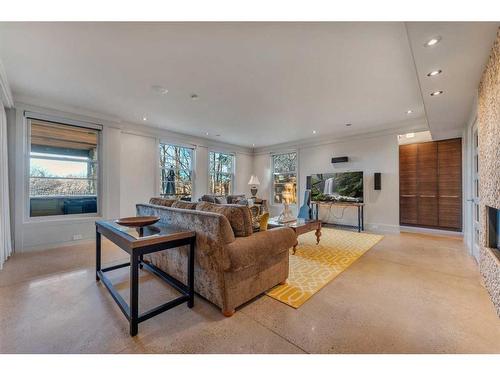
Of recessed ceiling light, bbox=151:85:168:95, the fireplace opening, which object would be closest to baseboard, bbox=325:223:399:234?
the fireplace opening

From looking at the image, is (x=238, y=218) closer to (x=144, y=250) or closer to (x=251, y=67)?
(x=144, y=250)

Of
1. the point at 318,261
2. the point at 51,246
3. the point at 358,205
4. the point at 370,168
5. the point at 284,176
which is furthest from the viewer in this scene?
the point at 284,176

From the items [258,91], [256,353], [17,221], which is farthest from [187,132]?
[256,353]

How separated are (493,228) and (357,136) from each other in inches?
149

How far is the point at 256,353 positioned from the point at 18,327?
6.05 ft

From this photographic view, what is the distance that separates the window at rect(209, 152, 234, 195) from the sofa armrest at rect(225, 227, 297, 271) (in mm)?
4852

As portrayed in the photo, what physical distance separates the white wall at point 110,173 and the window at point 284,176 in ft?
7.98

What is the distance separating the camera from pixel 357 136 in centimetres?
565

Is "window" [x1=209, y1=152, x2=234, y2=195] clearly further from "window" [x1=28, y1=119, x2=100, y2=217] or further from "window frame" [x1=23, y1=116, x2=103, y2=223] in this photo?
"window" [x1=28, y1=119, x2=100, y2=217]

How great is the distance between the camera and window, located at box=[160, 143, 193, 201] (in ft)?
18.7

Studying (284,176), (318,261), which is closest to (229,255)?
(318,261)

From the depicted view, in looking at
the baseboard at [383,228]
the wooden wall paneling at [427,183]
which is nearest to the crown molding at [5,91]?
the baseboard at [383,228]

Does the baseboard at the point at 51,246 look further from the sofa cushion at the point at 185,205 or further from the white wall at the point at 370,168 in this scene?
the white wall at the point at 370,168
